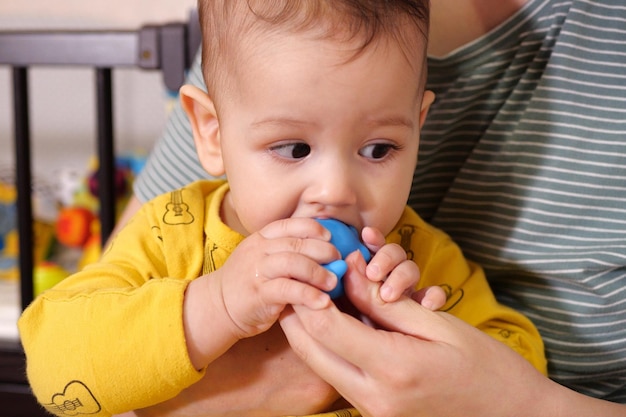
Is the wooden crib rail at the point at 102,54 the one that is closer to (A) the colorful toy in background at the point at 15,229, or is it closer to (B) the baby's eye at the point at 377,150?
(A) the colorful toy in background at the point at 15,229

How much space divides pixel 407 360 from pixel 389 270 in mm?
83

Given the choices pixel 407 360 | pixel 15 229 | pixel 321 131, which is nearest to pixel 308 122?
pixel 321 131

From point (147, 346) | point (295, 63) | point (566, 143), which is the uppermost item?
point (295, 63)

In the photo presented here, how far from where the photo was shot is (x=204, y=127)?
848mm

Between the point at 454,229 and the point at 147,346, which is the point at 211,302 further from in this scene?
the point at 454,229

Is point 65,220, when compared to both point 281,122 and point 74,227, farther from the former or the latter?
point 281,122

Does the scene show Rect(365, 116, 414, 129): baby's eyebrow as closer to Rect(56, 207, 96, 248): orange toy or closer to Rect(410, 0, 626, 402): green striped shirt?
Rect(410, 0, 626, 402): green striped shirt

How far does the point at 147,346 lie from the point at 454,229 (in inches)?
17.3

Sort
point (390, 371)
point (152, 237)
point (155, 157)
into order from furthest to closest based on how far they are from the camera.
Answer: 1. point (155, 157)
2. point (152, 237)
3. point (390, 371)

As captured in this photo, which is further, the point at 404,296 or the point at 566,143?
the point at 566,143

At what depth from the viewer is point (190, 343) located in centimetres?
73

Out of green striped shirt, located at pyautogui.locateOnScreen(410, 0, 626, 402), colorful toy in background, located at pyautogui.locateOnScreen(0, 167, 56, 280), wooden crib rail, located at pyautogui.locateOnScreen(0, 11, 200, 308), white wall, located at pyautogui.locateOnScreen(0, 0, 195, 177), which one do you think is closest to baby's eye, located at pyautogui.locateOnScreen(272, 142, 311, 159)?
green striped shirt, located at pyautogui.locateOnScreen(410, 0, 626, 402)

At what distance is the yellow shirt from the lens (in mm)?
732

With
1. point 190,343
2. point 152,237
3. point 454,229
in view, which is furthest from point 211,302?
point 454,229
